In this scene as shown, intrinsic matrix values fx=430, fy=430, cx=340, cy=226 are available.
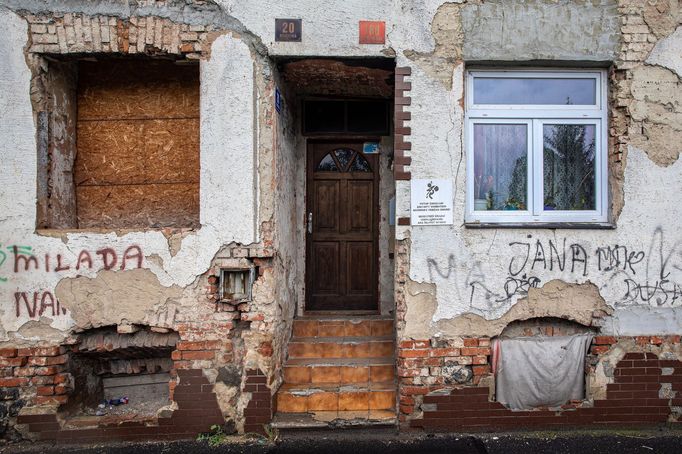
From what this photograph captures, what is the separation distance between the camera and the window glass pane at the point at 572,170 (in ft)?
13.8

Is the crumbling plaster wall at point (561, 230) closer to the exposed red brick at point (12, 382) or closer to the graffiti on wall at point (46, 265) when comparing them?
the graffiti on wall at point (46, 265)

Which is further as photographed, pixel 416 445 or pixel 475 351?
pixel 475 351

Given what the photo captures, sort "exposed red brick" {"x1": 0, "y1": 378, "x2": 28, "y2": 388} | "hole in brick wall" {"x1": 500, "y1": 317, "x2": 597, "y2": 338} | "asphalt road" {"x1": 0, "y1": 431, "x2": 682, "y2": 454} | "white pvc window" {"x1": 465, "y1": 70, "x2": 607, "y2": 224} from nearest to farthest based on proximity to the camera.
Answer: "asphalt road" {"x1": 0, "y1": 431, "x2": 682, "y2": 454}
"exposed red brick" {"x1": 0, "y1": 378, "x2": 28, "y2": 388}
"hole in brick wall" {"x1": 500, "y1": 317, "x2": 597, "y2": 338}
"white pvc window" {"x1": 465, "y1": 70, "x2": 607, "y2": 224}

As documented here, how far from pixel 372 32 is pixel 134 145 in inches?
102

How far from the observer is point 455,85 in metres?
4.00

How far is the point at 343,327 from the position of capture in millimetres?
4742

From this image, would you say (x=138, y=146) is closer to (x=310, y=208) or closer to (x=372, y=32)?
(x=310, y=208)

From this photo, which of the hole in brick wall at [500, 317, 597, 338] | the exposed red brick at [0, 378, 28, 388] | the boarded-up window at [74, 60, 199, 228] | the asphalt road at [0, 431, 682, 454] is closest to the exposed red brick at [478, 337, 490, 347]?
the hole in brick wall at [500, 317, 597, 338]

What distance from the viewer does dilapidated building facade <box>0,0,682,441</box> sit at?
388cm

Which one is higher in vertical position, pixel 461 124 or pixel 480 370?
pixel 461 124

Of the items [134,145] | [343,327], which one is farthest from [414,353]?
[134,145]

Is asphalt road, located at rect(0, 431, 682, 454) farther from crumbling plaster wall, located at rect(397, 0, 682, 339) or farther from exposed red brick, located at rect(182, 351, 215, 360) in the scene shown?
crumbling plaster wall, located at rect(397, 0, 682, 339)

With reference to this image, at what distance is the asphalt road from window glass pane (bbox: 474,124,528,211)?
2.15 metres

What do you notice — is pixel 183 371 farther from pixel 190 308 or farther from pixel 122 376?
pixel 122 376
